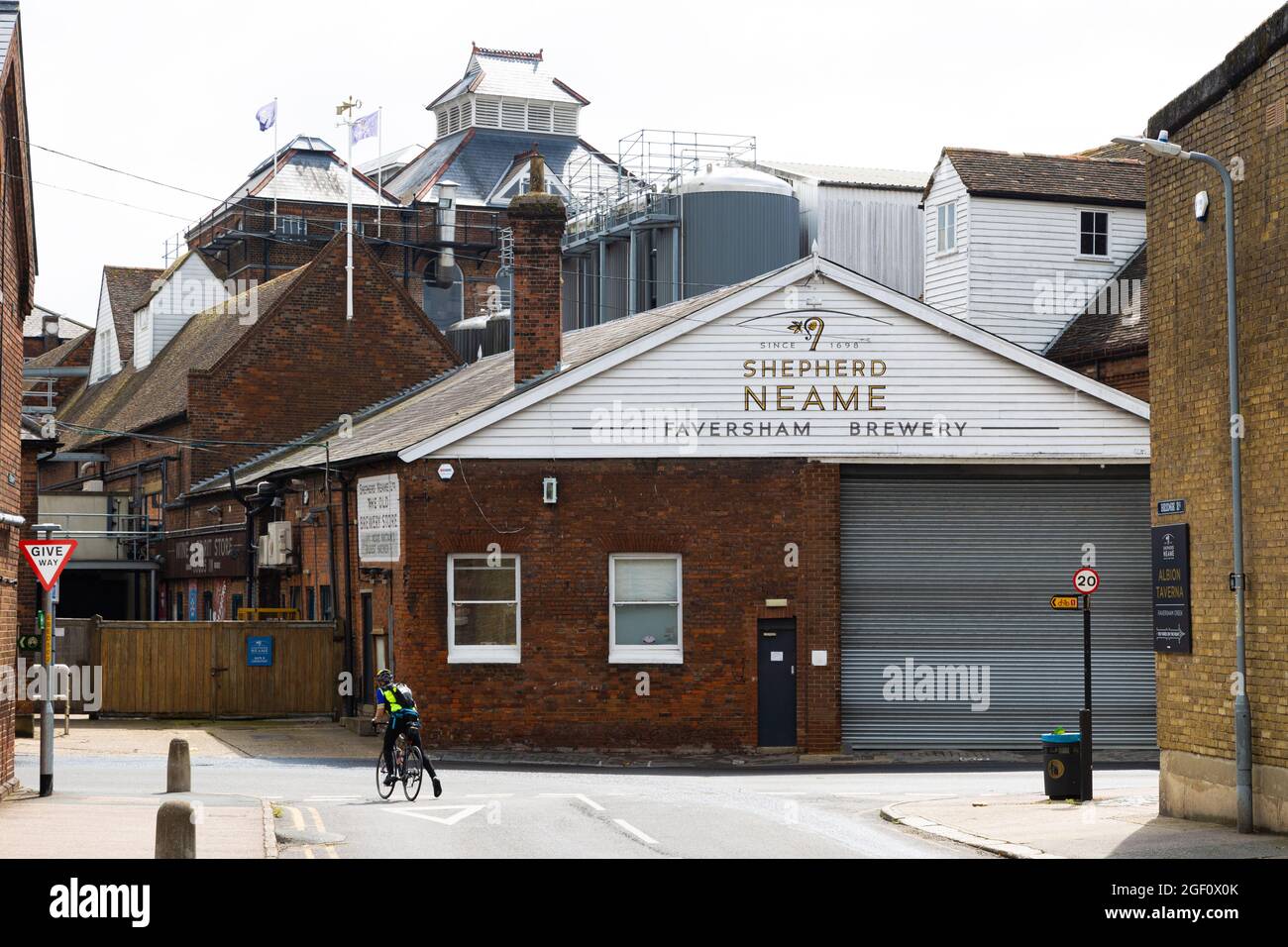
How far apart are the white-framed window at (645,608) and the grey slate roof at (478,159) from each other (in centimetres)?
4275

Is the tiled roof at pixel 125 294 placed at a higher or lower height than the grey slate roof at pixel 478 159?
lower

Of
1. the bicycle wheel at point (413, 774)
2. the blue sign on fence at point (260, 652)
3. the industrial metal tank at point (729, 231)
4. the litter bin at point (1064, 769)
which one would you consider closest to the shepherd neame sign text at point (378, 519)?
the blue sign on fence at point (260, 652)

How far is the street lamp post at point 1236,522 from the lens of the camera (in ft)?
54.7

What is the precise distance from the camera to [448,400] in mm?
36281

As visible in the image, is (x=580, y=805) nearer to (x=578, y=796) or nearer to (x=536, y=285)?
(x=578, y=796)

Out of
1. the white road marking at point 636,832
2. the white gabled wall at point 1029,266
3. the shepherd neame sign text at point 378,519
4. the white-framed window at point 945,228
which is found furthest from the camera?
the white-framed window at point 945,228

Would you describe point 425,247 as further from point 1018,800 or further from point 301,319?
point 1018,800

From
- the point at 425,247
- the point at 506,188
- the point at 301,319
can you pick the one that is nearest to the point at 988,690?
the point at 301,319

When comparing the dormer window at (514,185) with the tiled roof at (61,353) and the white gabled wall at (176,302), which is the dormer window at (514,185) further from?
the tiled roof at (61,353)

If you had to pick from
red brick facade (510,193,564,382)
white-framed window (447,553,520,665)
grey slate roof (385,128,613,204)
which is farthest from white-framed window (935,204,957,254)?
grey slate roof (385,128,613,204)

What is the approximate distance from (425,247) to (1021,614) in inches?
1594

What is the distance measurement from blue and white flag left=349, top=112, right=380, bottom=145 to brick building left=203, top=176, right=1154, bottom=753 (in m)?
25.6

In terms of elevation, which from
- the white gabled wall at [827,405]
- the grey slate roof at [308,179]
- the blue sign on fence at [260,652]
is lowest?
the blue sign on fence at [260,652]

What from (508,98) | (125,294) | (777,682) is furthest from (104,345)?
(777,682)
